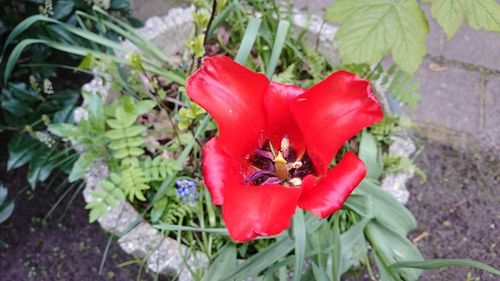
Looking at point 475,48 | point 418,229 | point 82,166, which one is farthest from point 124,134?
point 475,48

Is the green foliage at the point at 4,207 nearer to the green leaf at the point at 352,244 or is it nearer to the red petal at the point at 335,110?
the green leaf at the point at 352,244

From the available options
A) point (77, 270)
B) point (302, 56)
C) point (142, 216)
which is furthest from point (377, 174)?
point (77, 270)

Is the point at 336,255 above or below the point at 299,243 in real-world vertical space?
below

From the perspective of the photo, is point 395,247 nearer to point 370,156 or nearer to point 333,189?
point 370,156

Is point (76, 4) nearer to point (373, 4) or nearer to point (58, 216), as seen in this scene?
point (58, 216)

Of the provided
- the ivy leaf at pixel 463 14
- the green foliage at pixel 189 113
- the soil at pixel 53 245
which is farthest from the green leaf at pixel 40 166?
the ivy leaf at pixel 463 14

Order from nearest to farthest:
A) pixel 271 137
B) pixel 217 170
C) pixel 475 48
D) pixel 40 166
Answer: pixel 217 170
pixel 271 137
pixel 40 166
pixel 475 48

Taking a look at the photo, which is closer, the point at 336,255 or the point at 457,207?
the point at 336,255
